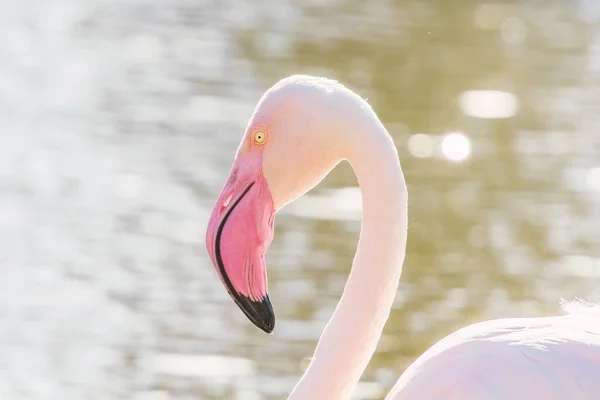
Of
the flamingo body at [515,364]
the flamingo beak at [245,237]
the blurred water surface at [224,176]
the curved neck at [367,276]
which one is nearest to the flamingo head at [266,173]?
the flamingo beak at [245,237]

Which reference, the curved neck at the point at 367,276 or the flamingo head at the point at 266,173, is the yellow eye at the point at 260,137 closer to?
the flamingo head at the point at 266,173

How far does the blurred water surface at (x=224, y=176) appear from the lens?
742 cm

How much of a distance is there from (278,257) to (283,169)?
4.37 metres

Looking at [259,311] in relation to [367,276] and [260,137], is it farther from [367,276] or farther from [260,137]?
[260,137]

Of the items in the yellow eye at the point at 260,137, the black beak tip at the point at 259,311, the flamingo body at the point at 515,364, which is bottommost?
the flamingo body at the point at 515,364

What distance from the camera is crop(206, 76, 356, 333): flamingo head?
13.3ft

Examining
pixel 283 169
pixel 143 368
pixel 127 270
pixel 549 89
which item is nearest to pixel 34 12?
pixel 549 89

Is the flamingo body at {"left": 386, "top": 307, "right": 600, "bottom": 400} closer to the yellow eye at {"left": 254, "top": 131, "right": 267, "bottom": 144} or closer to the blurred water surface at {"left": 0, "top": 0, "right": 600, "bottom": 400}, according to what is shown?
the yellow eye at {"left": 254, "top": 131, "right": 267, "bottom": 144}

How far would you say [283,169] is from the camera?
4.14m

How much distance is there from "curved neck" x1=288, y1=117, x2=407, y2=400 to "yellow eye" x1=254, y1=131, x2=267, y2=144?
0.89 ft

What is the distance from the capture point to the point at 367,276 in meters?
4.12

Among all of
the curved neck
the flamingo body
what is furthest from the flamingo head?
the flamingo body

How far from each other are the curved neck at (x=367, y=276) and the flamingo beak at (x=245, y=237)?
219 mm

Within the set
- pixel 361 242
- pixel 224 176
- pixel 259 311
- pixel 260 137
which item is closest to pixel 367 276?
pixel 361 242
